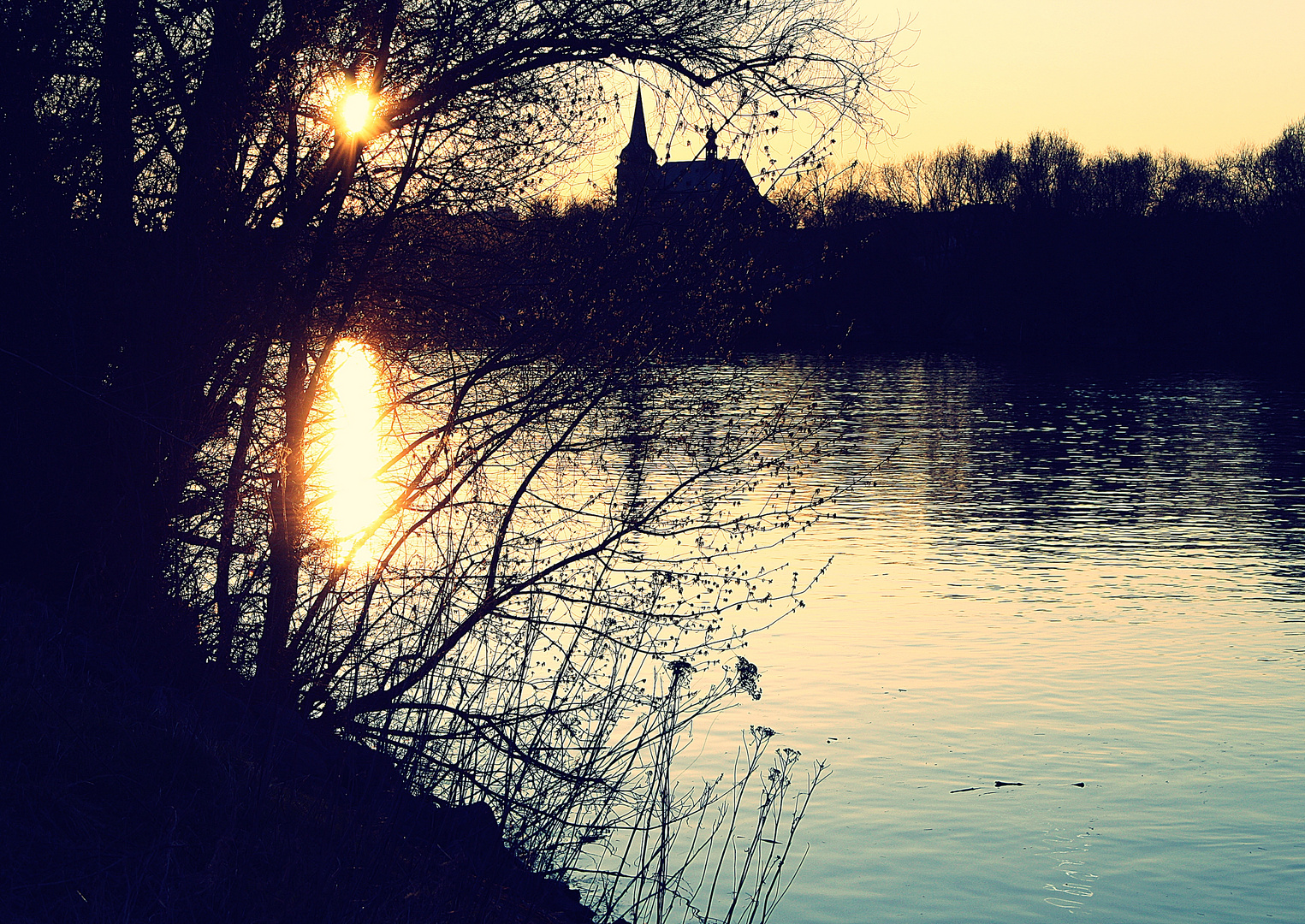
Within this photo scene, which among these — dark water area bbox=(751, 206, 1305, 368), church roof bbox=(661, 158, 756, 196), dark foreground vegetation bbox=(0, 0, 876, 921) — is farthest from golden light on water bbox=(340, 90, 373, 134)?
dark water area bbox=(751, 206, 1305, 368)

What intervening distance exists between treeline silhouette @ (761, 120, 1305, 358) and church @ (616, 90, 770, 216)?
2700 inches

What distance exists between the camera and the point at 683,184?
9.24 meters

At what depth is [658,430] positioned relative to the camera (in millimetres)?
9086

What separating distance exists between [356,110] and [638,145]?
6.52 feet

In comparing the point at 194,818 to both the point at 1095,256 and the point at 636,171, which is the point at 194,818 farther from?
the point at 1095,256

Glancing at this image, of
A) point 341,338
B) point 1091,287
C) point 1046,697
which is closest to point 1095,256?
point 1091,287

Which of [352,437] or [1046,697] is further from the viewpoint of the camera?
[1046,697]

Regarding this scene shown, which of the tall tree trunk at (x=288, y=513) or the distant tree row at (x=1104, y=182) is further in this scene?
the distant tree row at (x=1104, y=182)

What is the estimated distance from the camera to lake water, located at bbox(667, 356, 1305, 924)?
34.0ft

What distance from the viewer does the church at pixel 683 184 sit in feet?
29.1

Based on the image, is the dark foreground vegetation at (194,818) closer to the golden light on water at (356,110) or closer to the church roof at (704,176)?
the golden light on water at (356,110)

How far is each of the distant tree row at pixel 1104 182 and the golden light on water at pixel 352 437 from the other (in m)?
81.4

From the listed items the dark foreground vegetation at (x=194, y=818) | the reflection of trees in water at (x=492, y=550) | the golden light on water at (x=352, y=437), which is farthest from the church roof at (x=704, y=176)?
the dark foreground vegetation at (x=194, y=818)

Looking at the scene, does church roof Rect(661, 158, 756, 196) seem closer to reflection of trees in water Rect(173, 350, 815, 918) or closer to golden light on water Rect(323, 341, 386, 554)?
reflection of trees in water Rect(173, 350, 815, 918)
